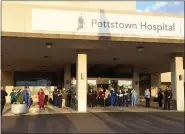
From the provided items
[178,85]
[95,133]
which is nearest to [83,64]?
[178,85]

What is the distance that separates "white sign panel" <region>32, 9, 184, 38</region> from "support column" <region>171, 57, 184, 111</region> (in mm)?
3301

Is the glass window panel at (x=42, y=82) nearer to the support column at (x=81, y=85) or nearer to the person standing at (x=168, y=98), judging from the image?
the support column at (x=81, y=85)

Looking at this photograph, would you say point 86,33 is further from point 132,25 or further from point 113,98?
point 113,98

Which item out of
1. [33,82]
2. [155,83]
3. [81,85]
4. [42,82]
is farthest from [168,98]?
[33,82]

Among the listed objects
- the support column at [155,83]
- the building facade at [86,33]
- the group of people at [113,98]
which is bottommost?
the group of people at [113,98]

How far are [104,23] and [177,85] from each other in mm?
6614

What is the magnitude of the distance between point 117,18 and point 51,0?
572 cm

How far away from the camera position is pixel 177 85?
820 inches

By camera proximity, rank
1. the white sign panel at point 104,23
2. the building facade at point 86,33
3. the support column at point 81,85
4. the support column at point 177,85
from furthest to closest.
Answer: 1. the support column at point 177,85
2. the support column at point 81,85
3. the white sign panel at point 104,23
4. the building facade at point 86,33

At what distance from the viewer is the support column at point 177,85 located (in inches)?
817

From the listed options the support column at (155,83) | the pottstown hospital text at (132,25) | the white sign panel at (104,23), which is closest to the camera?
the white sign panel at (104,23)

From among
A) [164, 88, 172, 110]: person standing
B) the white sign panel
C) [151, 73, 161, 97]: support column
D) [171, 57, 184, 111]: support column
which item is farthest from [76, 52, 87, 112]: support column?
[151, 73, 161, 97]: support column

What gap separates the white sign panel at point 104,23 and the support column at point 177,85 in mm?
3301

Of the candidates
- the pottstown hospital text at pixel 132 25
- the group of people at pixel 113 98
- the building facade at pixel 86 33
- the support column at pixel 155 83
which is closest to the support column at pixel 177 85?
the building facade at pixel 86 33
